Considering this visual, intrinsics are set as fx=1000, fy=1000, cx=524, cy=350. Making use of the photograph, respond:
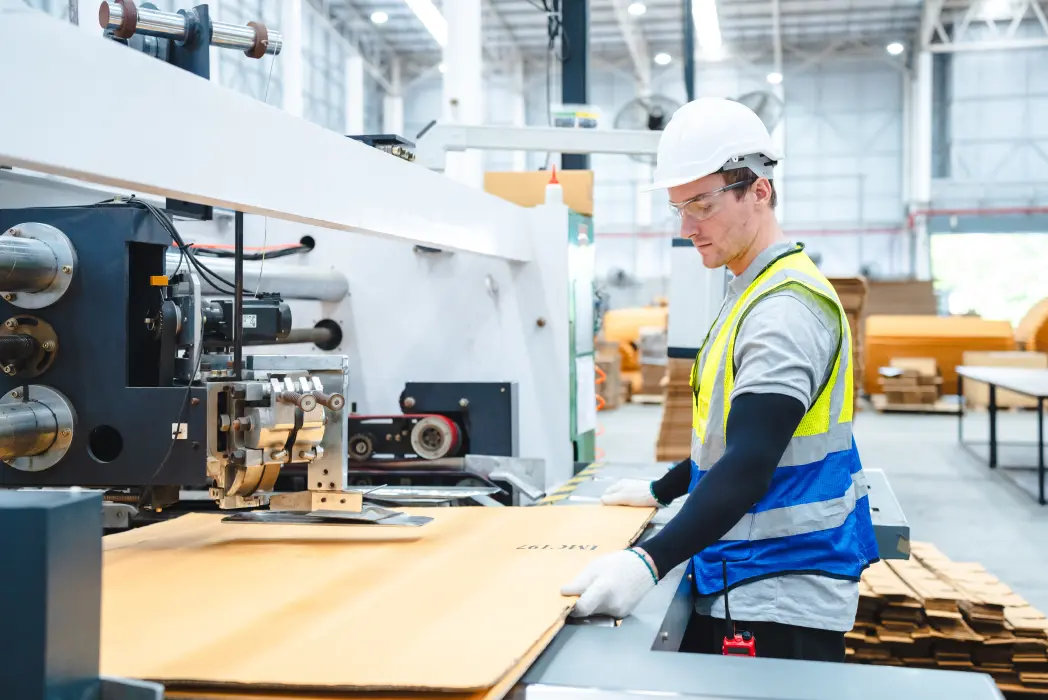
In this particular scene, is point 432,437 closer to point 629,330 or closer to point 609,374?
point 609,374

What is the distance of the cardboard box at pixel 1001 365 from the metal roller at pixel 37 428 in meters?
10.5

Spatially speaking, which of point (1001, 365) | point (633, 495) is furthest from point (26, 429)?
point (1001, 365)

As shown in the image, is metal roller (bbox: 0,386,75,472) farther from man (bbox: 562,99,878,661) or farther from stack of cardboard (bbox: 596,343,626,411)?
stack of cardboard (bbox: 596,343,626,411)

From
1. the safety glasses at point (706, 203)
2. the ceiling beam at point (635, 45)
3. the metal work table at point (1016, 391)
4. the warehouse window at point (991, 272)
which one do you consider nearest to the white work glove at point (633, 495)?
the safety glasses at point (706, 203)

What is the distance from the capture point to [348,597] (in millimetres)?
1527

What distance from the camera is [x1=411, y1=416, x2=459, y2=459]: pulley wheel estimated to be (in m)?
3.09

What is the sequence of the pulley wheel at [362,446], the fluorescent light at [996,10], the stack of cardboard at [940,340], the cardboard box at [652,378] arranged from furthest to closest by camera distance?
the fluorescent light at [996,10] < the cardboard box at [652,378] < the stack of cardboard at [940,340] < the pulley wheel at [362,446]

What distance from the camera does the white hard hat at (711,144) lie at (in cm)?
162

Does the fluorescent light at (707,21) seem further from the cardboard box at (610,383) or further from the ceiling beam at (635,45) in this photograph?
the cardboard box at (610,383)

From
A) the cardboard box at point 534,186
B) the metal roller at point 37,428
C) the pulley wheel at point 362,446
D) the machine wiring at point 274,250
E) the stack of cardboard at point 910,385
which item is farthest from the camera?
the stack of cardboard at point 910,385

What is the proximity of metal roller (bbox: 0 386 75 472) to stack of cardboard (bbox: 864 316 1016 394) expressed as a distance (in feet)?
37.8

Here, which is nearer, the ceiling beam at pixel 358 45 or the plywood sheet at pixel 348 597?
the plywood sheet at pixel 348 597

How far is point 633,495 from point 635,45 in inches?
647

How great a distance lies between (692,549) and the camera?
138 centimetres
